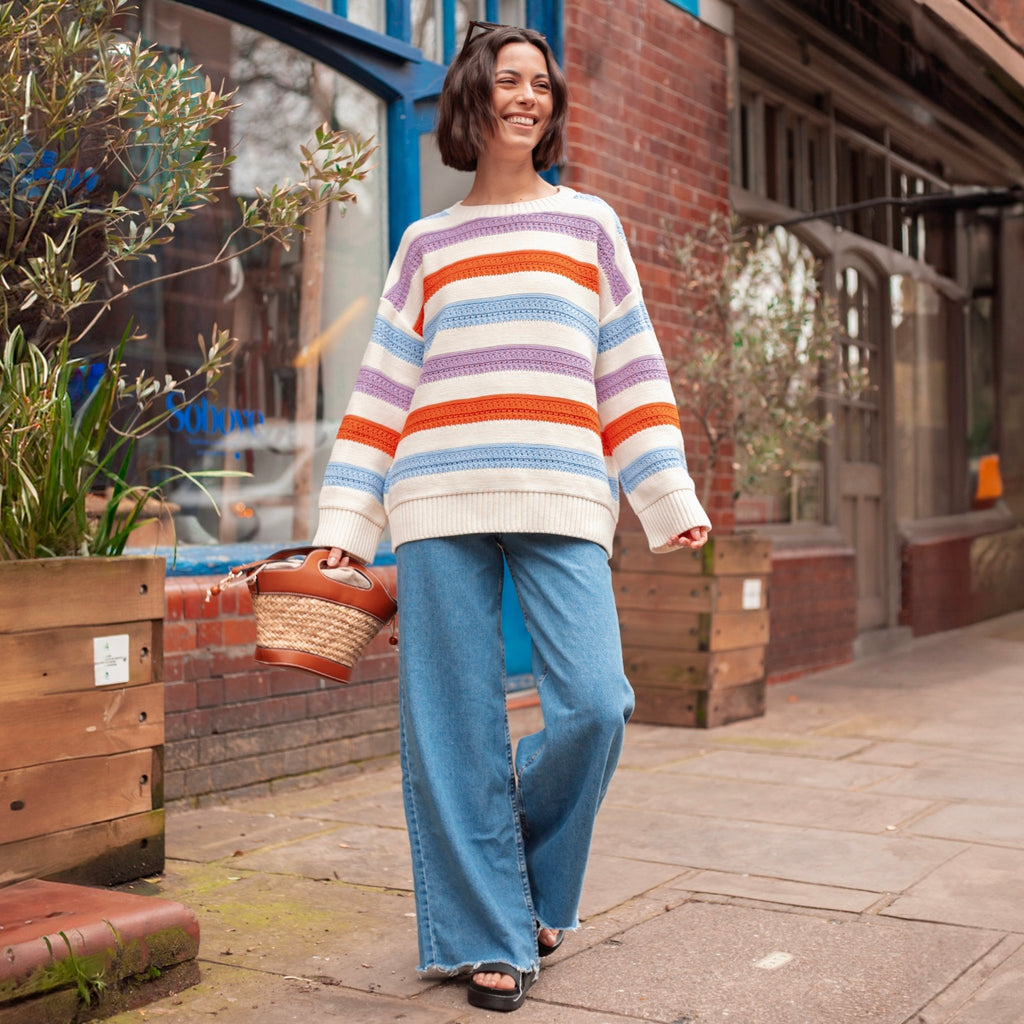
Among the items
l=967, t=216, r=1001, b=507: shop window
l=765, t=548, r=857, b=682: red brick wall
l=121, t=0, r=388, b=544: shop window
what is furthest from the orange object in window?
l=121, t=0, r=388, b=544: shop window

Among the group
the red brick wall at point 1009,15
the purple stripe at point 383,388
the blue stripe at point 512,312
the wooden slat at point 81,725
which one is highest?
the red brick wall at point 1009,15

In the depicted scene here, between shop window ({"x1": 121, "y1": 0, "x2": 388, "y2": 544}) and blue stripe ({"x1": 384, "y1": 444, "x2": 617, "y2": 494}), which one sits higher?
shop window ({"x1": 121, "y1": 0, "x2": 388, "y2": 544})

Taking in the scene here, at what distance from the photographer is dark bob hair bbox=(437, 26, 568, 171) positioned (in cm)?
298

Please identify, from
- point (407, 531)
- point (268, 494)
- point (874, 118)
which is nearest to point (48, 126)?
point (407, 531)

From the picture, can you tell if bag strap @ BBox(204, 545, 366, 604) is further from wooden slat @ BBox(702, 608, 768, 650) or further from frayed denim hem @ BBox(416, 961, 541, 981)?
wooden slat @ BBox(702, 608, 768, 650)

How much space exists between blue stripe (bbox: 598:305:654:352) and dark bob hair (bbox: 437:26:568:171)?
0.38 metres

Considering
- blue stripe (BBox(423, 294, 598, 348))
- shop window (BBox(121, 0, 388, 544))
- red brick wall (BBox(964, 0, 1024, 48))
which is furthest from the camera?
red brick wall (BBox(964, 0, 1024, 48))

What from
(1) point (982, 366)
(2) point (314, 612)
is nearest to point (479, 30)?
(2) point (314, 612)

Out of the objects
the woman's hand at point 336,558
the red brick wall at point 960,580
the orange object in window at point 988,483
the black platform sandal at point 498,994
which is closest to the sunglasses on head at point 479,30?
the woman's hand at point 336,558

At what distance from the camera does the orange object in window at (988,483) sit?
12.1 m

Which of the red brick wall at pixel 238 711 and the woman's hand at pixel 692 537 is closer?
the woman's hand at pixel 692 537

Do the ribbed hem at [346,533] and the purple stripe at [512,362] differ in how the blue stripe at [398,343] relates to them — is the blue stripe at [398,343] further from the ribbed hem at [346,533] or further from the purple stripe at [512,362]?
the ribbed hem at [346,533]

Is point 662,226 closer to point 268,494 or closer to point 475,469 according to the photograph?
point 268,494

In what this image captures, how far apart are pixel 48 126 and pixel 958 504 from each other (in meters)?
9.52
